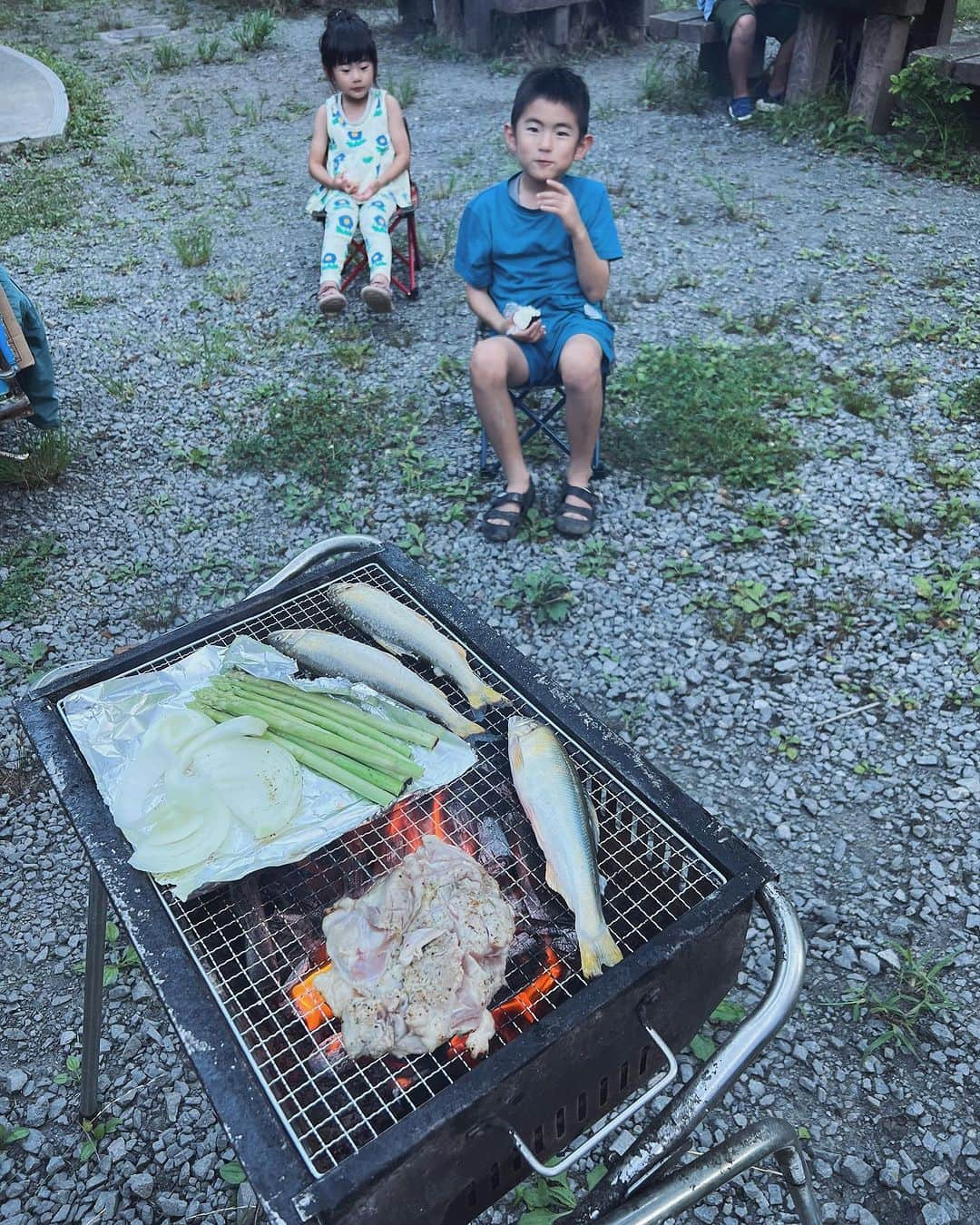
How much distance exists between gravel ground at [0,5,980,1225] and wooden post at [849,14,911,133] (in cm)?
70

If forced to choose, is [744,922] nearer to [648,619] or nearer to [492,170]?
[648,619]

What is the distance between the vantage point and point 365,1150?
1.29m

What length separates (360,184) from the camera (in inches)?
229

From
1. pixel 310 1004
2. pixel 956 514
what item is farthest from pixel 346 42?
pixel 310 1004

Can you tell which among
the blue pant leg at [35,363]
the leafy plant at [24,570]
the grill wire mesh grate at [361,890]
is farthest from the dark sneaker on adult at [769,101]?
the grill wire mesh grate at [361,890]

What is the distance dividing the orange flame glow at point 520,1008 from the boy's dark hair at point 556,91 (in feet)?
10.4

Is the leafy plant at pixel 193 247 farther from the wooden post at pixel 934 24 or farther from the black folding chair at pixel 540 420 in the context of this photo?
the wooden post at pixel 934 24

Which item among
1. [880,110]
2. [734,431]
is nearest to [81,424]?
[734,431]

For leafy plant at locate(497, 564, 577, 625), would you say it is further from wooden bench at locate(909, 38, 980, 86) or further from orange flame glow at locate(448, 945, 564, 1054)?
wooden bench at locate(909, 38, 980, 86)

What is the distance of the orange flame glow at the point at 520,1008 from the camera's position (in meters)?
1.49

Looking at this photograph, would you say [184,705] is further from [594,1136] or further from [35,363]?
[35,363]

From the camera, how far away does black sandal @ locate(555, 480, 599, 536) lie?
4.12 meters

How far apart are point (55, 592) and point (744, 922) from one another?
133 inches

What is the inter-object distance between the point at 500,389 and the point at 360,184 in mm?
2785
